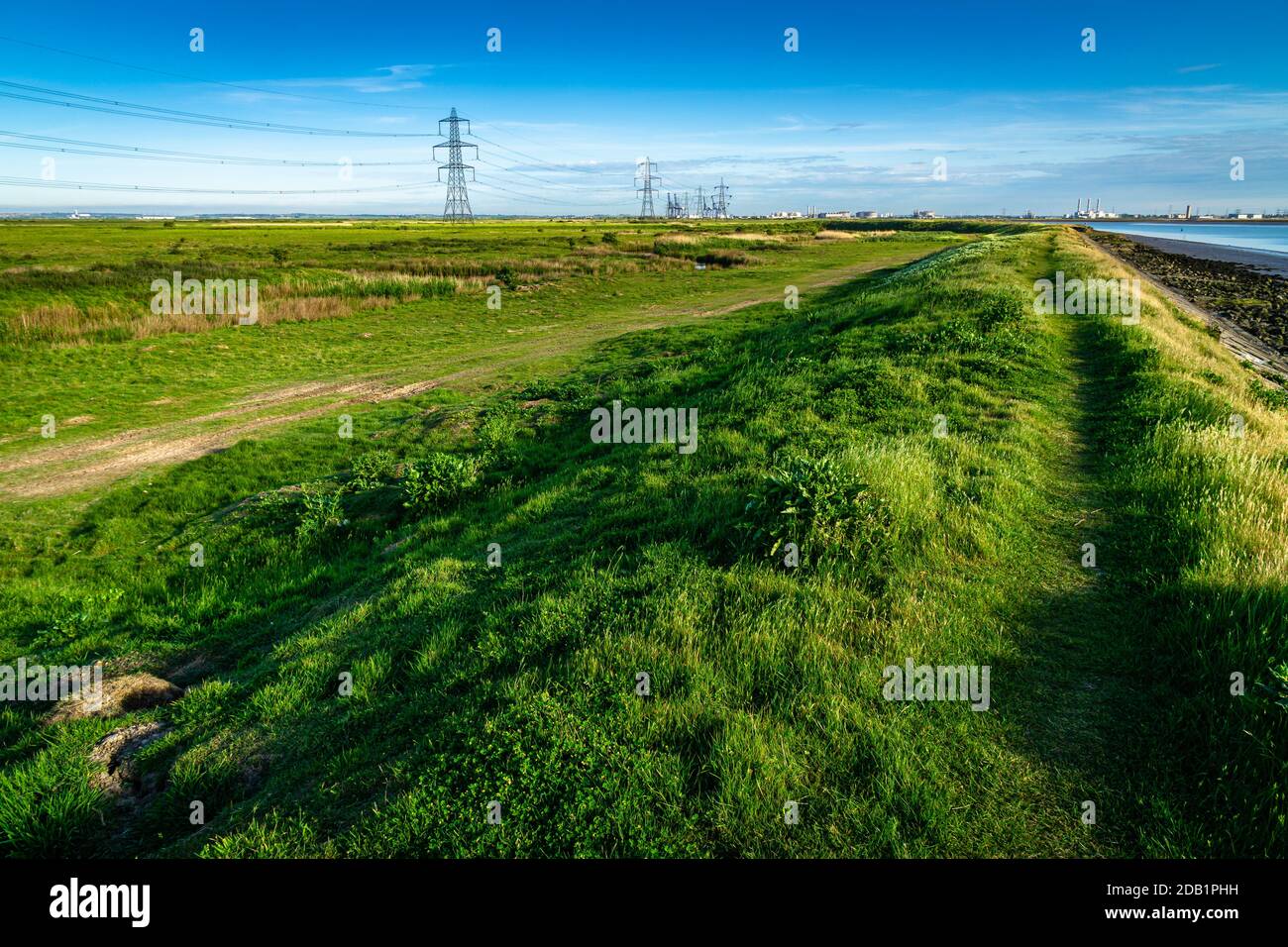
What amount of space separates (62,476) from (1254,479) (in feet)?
75.1

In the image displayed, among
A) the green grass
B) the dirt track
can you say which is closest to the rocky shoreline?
the green grass

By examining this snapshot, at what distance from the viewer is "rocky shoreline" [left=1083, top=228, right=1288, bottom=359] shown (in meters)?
34.5

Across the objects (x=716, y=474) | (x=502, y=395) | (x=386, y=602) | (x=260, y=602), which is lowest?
(x=260, y=602)

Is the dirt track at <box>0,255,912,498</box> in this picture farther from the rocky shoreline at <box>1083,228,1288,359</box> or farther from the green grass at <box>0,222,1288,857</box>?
the rocky shoreline at <box>1083,228,1288,359</box>

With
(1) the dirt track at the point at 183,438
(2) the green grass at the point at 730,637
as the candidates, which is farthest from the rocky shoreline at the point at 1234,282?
(1) the dirt track at the point at 183,438

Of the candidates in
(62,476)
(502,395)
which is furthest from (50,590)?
(502,395)

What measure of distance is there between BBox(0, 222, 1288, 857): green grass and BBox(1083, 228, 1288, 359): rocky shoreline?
98.3 ft

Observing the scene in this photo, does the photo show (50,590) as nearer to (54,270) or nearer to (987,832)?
(987,832)

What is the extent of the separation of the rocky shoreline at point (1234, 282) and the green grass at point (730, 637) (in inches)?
1179

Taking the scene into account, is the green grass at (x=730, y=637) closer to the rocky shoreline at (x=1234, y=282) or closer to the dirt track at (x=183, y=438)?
the dirt track at (x=183, y=438)

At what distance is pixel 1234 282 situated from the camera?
2071 inches

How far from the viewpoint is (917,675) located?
495 cm

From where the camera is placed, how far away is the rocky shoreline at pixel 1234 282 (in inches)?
1360

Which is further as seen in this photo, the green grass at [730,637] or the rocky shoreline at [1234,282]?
the rocky shoreline at [1234,282]
